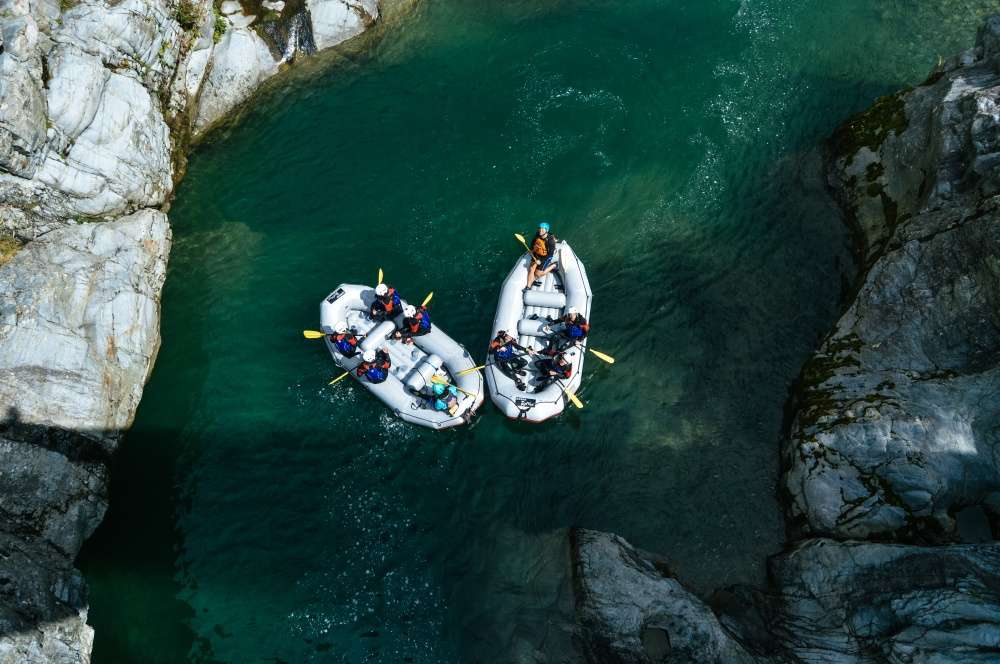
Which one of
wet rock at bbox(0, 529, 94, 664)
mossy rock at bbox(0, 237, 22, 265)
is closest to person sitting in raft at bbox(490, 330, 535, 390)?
wet rock at bbox(0, 529, 94, 664)

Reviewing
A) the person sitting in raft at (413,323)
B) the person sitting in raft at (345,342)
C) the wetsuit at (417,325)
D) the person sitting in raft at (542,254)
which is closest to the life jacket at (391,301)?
the person sitting in raft at (413,323)

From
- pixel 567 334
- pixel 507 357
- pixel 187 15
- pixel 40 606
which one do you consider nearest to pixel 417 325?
pixel 507 357

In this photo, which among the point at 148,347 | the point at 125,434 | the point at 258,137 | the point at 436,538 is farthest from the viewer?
the point at 258,137

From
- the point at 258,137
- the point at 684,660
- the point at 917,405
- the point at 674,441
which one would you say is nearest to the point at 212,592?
the point at 684,660

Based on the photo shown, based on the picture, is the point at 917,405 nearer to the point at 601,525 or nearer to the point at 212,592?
the point at 601,525

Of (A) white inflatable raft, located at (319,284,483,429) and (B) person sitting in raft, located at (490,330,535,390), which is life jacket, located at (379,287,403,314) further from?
(B) person sitting in raft, located at (490,330,535,390)
